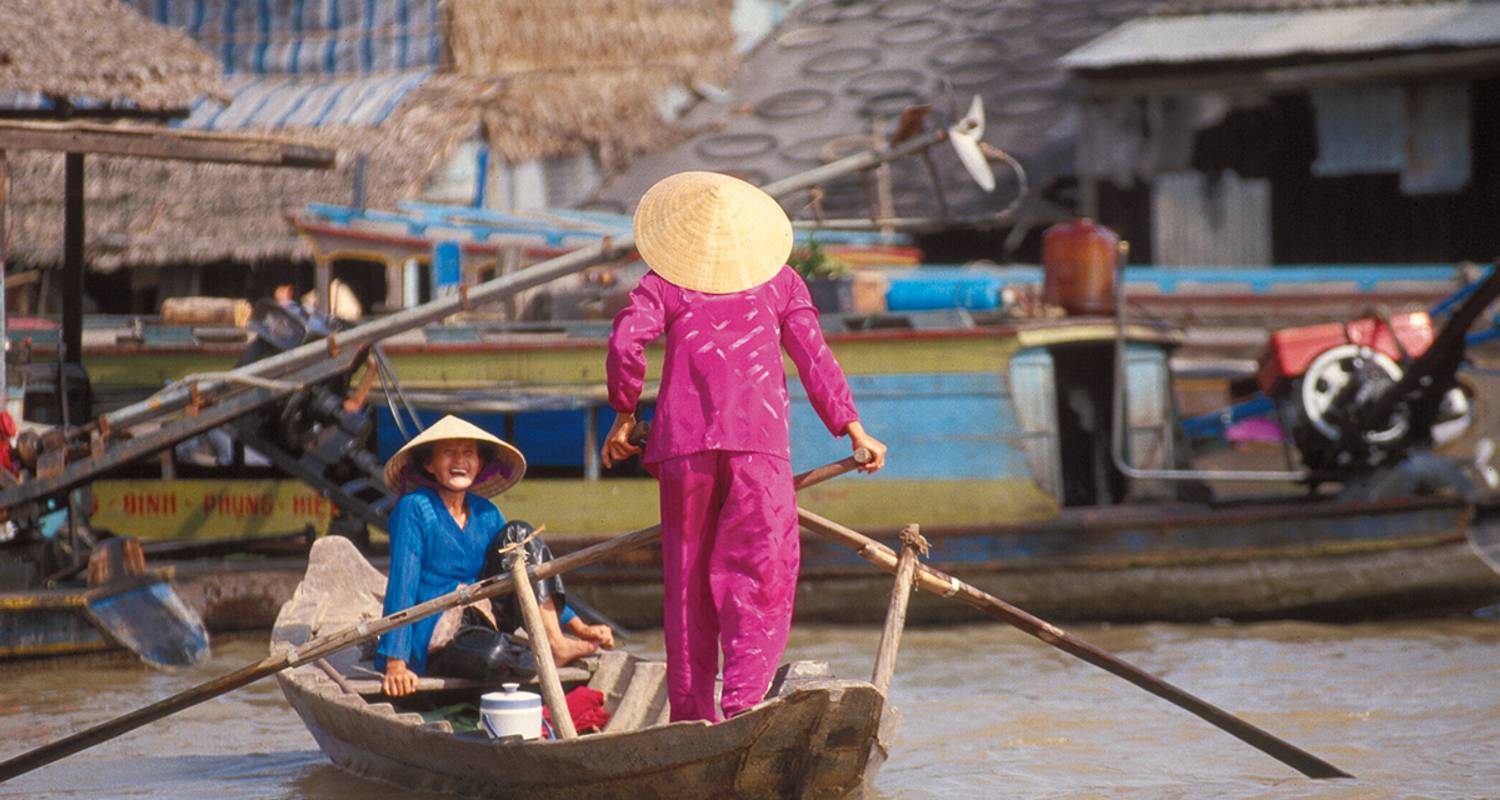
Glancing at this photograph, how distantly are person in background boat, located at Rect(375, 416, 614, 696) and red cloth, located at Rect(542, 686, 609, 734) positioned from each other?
0.19 m

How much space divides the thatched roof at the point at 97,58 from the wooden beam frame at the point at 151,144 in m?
2.09

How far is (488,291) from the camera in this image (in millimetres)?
9586

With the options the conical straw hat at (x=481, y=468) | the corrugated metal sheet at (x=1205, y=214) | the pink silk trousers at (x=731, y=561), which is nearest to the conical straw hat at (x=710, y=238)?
the pink silk trousers at (x=731, y=561)

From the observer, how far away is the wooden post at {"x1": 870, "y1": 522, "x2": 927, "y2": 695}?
17.8ft

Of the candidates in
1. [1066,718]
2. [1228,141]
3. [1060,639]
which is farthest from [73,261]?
[1228,141]

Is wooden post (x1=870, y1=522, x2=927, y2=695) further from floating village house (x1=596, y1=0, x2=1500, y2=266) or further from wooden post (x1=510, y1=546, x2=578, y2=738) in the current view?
floating village house (x1=596, y1=0, x2=1500, y2=266)

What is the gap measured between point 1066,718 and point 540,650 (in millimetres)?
3185

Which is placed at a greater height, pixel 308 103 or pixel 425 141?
pixel 308 103

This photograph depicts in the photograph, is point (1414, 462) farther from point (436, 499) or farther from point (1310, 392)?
point (436, 499)

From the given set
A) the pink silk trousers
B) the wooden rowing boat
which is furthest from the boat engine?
the pink silk trousers

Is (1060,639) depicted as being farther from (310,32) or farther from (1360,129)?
(310,32)

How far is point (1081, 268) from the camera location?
11.1 metres

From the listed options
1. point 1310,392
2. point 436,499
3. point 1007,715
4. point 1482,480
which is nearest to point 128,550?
point 436,499

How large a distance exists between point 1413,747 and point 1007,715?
1.68m
